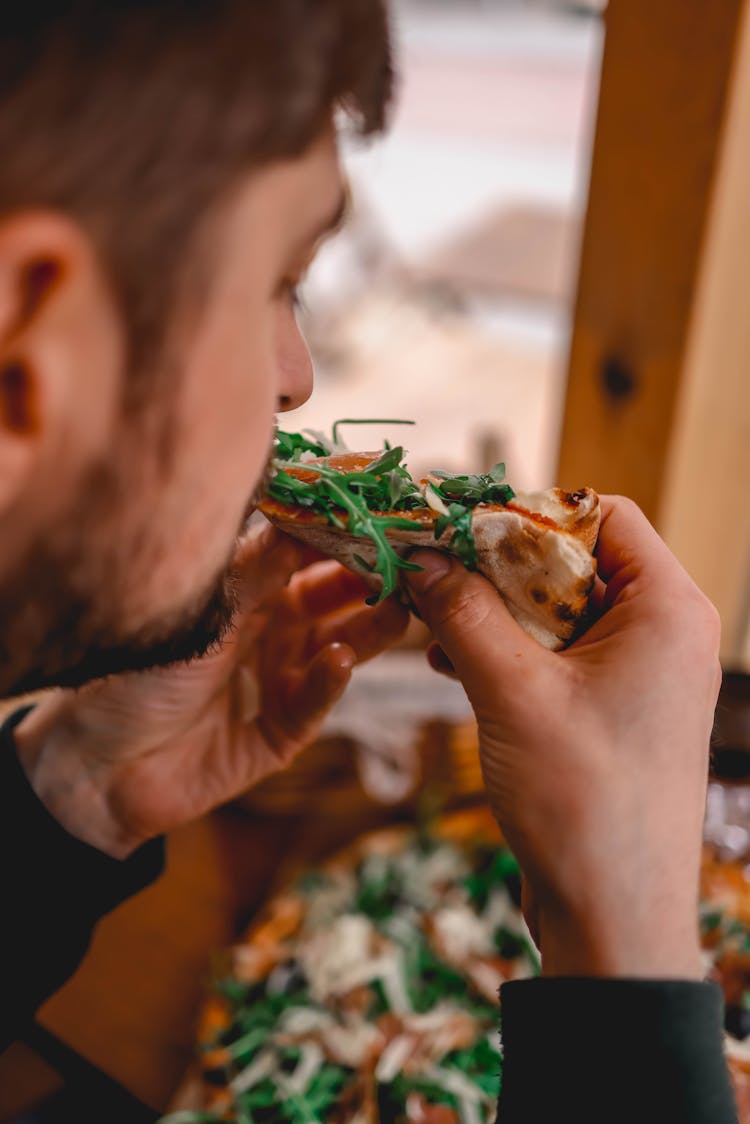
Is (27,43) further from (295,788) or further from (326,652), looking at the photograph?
(295,788)

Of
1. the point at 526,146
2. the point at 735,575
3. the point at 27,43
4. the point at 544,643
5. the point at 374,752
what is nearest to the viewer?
the point at 27,43

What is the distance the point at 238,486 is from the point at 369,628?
42cm

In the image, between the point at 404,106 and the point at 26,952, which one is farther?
the point at 404,106

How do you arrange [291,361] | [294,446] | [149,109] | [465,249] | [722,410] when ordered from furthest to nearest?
[465,249] < [722,410] < [294,446] < [291,361] < [149,109]

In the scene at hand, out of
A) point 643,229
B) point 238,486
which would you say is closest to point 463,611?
point 238,486

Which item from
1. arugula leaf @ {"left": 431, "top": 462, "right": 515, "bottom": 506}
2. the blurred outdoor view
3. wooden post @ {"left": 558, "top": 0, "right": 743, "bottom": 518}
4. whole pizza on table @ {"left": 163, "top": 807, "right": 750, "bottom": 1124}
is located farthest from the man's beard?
the blurred outdoor view

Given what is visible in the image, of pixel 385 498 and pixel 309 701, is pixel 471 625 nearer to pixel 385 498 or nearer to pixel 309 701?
pixel 385 498

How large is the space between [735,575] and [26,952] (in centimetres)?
145

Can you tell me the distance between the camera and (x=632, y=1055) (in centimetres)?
68

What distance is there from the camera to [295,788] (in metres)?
1.63

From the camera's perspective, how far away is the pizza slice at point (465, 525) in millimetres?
858

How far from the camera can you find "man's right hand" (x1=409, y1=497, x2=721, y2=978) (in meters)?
0.72

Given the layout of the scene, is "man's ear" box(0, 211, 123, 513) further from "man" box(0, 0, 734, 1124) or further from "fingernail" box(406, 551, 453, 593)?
"fingernail" box(406, 551, 453, 593)

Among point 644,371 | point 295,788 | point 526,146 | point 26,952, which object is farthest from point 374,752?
point 526,146
